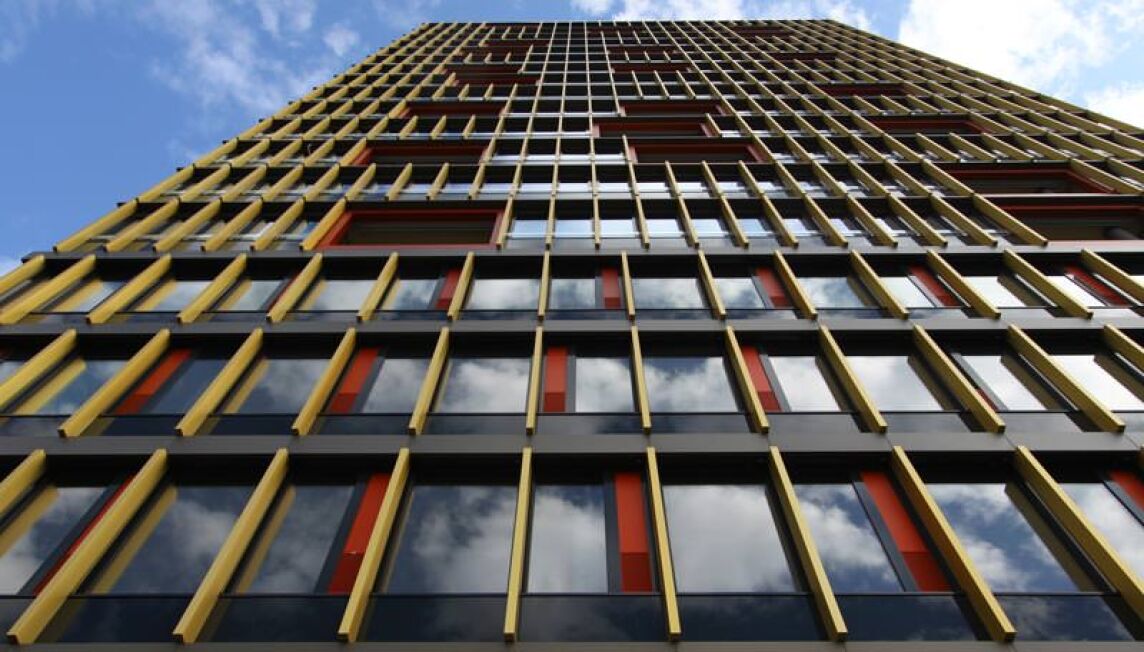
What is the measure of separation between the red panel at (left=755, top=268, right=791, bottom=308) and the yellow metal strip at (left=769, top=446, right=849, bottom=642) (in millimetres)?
5427

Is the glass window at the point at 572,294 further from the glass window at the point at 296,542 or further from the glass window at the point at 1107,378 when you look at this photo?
the glass window at the point at 1107,378

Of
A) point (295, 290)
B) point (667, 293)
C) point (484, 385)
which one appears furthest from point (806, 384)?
point (295, 290)

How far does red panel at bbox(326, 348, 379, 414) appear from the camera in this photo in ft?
39.0

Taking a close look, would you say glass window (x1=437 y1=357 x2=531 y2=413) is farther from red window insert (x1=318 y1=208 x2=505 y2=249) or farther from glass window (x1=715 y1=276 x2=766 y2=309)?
red window insert (x1=318 y1=208 x2=505 y2=249)

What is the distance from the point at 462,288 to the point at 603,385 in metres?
4.59

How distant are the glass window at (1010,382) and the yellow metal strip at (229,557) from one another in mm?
13215

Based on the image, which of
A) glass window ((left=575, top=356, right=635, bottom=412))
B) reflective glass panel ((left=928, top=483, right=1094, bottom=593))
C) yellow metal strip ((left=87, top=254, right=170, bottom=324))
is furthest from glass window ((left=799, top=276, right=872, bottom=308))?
yellow metal strip ((left=87, top=254, right=170, bottom=324))

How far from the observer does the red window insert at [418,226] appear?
64.6ft

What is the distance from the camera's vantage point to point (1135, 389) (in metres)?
11.8

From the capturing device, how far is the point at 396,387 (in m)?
12.6

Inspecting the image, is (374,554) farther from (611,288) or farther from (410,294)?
(611,288)

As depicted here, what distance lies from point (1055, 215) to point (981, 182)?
3120 millimetres

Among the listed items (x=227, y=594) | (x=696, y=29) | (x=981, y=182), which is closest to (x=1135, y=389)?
(x=981, y=182)

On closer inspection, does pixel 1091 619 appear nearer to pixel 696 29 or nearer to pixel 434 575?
pixel 434 575
